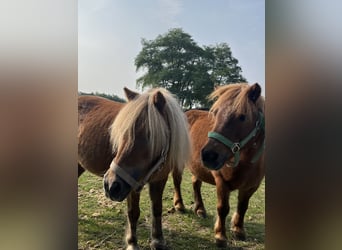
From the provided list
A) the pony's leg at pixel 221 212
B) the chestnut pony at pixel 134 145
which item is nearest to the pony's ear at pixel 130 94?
the chestnut pony at pixel 134 145

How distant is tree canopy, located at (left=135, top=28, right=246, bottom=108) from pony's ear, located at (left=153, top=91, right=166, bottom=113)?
6cm

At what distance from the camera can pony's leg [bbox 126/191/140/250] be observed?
102 centimetres

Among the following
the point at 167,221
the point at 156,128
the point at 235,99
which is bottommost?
the point at 167,221

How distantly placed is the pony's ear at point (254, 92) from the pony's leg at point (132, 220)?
523 mm

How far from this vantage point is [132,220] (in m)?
1.03

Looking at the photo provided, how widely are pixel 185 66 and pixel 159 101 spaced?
17cm

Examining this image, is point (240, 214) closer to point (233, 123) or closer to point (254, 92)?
point (233, 123)

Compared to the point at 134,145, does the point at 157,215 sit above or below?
below

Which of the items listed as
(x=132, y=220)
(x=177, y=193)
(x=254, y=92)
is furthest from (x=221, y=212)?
(x=254, y=92)

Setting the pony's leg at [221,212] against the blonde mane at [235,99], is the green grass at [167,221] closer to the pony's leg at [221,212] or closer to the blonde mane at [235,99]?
the pony's leg at [221,212]

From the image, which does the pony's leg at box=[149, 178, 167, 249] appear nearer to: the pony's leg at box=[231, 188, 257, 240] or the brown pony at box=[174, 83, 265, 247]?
the brown pony at box=[174, 83, 265, 247]
